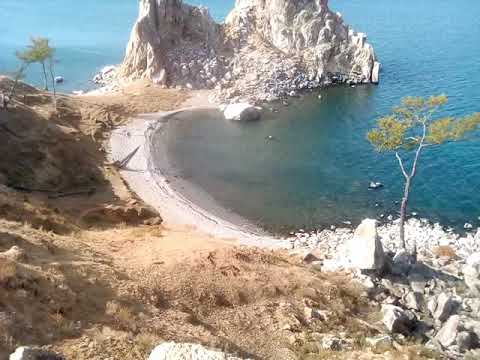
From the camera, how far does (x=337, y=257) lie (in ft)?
124

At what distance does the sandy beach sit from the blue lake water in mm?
1932

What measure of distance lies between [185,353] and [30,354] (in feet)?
16.2

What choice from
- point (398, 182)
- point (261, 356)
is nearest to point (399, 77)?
point (398, 182)

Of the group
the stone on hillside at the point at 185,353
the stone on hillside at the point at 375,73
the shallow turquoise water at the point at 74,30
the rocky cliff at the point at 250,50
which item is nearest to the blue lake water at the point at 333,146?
the shallow turquoise water at the point at 74,30

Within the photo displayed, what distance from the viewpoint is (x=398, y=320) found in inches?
1139

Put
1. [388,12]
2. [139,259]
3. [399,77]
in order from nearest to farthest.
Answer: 1. [139,259]
2. [399,77]
3. [388,12]

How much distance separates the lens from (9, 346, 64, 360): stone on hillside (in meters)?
15.1

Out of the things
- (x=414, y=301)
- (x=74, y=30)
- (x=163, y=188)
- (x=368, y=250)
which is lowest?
(x=414, y=301)

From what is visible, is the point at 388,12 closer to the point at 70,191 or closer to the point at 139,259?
the point at 70,191

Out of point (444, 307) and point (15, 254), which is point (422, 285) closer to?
point (444, 307)

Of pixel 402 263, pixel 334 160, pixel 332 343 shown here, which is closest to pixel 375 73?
pixel 334 160

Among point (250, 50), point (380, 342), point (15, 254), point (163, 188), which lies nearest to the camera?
point (15, 254)

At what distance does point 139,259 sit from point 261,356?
10.6 metres

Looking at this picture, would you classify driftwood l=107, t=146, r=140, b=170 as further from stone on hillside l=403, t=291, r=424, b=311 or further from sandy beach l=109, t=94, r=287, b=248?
stone on hillside l=403, t=291, r=424, b=311
